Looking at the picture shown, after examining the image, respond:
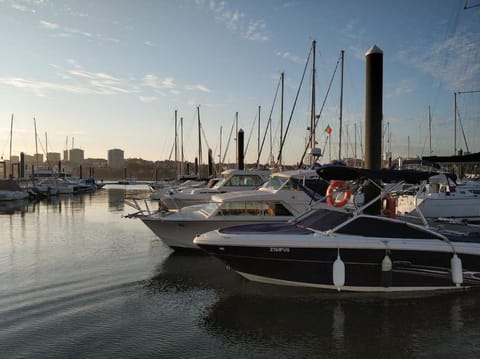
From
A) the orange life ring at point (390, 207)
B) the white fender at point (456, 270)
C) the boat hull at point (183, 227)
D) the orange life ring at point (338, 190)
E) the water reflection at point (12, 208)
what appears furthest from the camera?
the water reflection at point (12, 208)

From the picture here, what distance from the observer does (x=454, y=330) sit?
732cm

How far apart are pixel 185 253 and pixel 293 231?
17.3 ft

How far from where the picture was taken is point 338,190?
419 inches

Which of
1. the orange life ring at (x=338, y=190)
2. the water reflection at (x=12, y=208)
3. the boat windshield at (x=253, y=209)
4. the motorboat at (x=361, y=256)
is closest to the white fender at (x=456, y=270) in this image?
the motorboat at (x=361, y=256)

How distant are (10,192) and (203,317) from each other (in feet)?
133

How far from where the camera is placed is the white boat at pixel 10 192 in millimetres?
41000

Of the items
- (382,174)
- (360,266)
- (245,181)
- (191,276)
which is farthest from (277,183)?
(245,181)

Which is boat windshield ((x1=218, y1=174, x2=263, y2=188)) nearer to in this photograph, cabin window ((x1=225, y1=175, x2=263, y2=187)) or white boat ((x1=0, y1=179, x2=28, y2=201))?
cabin window ((x1=225, y1=175, x2=263, y2=187))

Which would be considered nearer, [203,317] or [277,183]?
[203,317]

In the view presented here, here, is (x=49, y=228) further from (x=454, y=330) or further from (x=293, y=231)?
(x=454, y=330)

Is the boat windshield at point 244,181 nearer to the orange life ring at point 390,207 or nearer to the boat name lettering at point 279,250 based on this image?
the orange life ring at point 390,207

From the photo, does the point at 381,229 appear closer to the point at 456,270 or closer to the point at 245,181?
the point at 456,270

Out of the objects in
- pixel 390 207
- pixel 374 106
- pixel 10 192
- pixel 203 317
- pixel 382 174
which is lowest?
pixel 203 317

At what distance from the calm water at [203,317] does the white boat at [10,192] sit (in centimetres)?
3358
